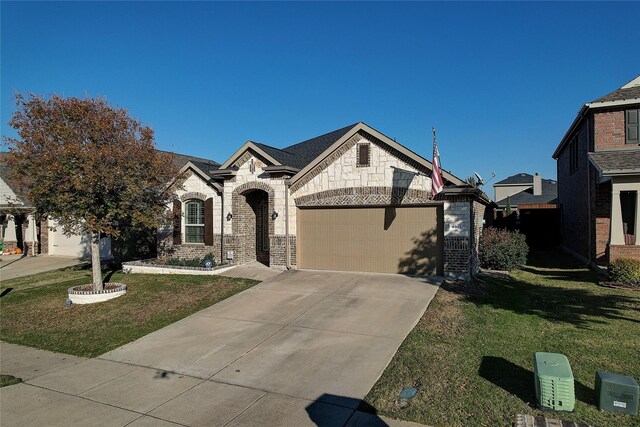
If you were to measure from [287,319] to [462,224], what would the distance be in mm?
6128

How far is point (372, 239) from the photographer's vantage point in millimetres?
13586

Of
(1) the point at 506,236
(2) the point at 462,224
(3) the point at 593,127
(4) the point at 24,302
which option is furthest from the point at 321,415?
(3) the point at 593,127

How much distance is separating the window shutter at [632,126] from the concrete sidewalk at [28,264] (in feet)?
78.7

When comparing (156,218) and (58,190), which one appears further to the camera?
(156,218)

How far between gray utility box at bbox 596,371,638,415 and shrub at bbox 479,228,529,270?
10327 mm

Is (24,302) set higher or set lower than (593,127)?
lower

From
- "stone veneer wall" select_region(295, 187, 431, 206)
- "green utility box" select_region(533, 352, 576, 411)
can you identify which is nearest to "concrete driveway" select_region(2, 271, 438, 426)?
"green utility box" select_region(533, 352, 576, 411)

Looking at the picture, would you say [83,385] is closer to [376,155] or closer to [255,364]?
[255,364]

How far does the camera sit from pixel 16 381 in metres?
6.86

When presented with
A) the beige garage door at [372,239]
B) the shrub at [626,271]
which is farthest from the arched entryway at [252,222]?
the shrub at [626,271]

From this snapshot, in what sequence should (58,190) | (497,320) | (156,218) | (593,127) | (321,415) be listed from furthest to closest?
(593,127) < (156,218) < (58,190) < (497,320) < (321,415)

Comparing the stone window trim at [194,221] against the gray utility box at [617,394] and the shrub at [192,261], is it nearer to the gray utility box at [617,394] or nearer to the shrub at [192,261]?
the shrub at [192,261]

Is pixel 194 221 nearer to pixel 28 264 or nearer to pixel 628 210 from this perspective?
pixel 28 264

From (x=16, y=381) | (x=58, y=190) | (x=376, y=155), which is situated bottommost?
(x=16, y=381)
